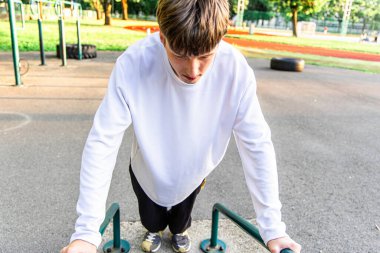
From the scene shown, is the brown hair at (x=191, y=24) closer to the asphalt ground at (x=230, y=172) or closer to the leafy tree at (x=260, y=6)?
the asphalt ground at (x=230, y=172)

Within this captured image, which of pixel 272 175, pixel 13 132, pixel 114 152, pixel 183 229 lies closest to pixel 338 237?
pixel 183 229

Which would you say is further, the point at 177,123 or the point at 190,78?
the point at 177,123

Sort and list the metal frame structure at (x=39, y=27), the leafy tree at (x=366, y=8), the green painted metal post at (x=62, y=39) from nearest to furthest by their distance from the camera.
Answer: the metal frame structure at (x=39, y=27) → the green painted metal post at (x=62, y=39) → the leafy tree at (x=366, y=8)

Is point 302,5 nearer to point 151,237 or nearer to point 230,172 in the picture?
point 230,172

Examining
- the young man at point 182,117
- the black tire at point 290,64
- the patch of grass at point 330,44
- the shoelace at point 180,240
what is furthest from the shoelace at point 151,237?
the patch of grass at point 330,44

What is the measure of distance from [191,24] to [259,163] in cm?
58

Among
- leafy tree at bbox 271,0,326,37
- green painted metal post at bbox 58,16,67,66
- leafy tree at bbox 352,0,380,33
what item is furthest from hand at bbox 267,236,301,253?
leafy tree at bbox 352,0,380,33

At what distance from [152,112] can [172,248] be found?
3.65ft

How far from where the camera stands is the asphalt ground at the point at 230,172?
2.35 meters

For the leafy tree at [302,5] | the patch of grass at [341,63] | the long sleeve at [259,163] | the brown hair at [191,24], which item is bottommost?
the patch of grass at [341,63]

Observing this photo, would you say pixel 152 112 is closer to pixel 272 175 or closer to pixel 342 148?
pixel 272 175

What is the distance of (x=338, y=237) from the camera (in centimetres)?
238

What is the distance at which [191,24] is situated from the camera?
107 cm

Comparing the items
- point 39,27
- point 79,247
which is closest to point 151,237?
point 79,247
